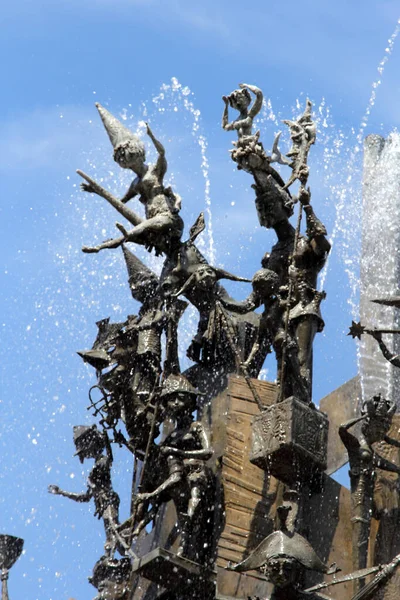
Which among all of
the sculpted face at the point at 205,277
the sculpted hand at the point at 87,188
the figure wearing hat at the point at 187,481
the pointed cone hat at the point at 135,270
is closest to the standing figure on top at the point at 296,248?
the sculpted face at the point at 205,277

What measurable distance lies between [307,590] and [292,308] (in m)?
4.74

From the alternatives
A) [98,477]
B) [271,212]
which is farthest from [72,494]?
[271,212]

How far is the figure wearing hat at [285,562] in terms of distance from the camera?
2300cm

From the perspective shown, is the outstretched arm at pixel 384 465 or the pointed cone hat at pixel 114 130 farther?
the pointed cone hat at pixel 114 130

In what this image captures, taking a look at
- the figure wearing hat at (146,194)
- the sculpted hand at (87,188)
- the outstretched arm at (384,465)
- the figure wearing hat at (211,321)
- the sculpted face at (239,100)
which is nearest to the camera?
the outstretched arm at (384,465)

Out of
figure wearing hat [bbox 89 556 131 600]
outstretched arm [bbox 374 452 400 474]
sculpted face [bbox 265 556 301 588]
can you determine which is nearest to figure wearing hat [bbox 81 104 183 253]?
figure wearing hat [bbox 89 556 131 600]

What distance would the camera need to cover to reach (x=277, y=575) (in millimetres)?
23000

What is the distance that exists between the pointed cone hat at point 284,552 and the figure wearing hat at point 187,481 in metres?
1.99

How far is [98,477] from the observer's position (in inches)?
1084

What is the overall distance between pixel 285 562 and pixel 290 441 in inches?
80.3

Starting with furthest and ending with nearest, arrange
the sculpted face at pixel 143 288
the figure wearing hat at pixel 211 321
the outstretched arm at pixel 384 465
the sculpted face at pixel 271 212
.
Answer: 1. the sculpted face at pixel 143 288
2. the sculpted face at pixel 271 212
3. the figure wearing hat at pixel 211 321
4. the outstretched arm at pixel 384 465

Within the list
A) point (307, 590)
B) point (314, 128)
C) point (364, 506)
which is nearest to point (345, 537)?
point (364, 506)

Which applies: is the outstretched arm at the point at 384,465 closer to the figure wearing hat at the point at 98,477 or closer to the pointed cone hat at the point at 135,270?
the figure wearing hat at the point at 98,477

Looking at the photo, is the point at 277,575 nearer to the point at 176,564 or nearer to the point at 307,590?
the point at 307,590
